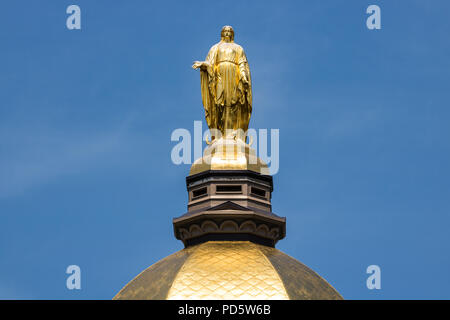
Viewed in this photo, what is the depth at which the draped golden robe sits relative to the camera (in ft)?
288

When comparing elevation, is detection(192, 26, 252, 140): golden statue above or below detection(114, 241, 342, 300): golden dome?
above

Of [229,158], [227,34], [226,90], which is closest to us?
[229,158]

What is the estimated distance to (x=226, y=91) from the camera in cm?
8762

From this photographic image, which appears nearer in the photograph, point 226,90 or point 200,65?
point 226,90

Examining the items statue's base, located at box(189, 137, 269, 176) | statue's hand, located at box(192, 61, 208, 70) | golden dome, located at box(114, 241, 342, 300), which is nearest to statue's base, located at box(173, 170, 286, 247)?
statue's base, located at box(189, 137, 269, 176)

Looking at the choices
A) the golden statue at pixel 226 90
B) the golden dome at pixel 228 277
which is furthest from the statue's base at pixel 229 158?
the golden dome at pixel 228 277

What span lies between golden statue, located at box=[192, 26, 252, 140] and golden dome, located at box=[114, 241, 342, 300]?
7.45m

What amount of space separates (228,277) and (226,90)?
1178 cm

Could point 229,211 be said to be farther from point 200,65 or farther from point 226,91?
point 200,65

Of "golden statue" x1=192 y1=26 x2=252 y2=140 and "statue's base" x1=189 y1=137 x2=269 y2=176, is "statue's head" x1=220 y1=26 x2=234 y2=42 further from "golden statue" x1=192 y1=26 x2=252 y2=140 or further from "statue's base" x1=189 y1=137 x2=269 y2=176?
"statue's base" x1=189 y1=137 x2=269 y2=176

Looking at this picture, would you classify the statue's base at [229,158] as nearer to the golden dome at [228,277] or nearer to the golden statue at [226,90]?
the golden statue at [226,90]

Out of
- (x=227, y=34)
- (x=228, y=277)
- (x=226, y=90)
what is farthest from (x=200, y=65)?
(x=228, y=277)

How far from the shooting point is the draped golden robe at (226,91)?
87.7m
